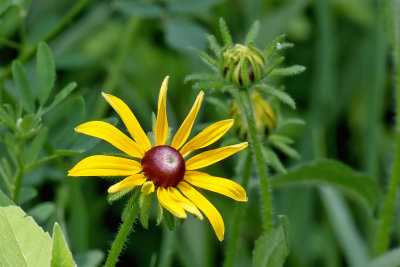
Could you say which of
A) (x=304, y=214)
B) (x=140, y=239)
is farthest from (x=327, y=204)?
(x=140, y=239)

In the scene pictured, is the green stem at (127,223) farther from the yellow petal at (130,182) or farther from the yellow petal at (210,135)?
the yellow petal at (210,135)

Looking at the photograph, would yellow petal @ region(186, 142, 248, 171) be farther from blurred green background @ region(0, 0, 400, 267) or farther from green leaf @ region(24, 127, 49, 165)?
blurred green background @ region(0, 0, 400, 267)

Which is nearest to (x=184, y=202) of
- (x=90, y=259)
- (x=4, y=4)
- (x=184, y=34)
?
(x=90, y=259)

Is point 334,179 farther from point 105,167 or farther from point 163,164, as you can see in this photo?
point 105,167

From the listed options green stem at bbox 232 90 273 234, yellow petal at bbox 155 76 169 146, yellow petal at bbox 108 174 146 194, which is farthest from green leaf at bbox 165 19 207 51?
yellow petal at bbox 108 174 146 194

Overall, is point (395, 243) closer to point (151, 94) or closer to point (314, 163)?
point (314, 163)

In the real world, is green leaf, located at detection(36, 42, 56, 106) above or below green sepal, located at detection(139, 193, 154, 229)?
above
